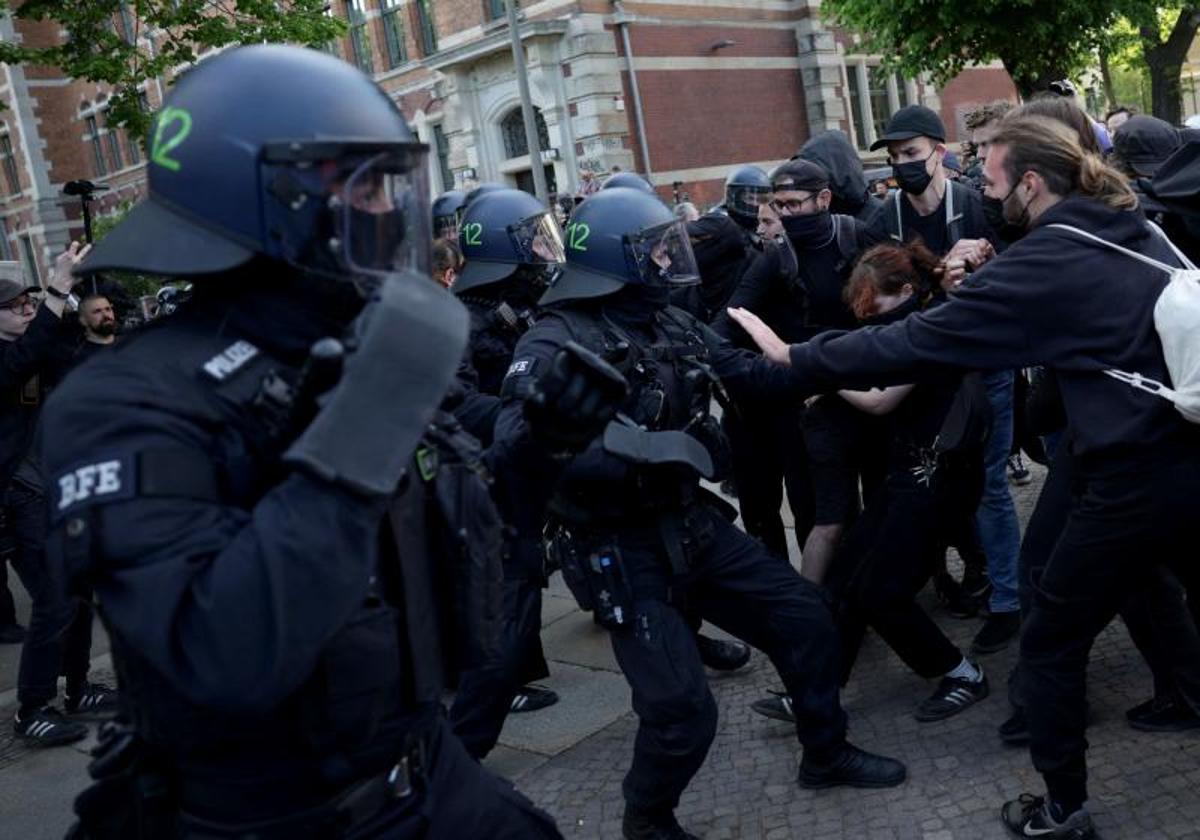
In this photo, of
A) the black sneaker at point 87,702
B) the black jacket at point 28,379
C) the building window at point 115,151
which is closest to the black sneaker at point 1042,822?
the black sneaker at point 87,702

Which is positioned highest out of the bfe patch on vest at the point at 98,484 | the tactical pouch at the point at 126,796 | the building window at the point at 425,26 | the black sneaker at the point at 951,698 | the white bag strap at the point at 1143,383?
the building window at the point at 425,26

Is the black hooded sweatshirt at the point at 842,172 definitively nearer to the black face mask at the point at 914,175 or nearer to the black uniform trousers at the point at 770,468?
the black face mask at the point at 914,175

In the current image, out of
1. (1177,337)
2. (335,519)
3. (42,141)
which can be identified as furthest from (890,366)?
(42,141)

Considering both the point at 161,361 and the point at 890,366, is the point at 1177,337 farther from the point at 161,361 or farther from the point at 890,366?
the point at 161,361

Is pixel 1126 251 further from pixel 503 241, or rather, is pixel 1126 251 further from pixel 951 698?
pixel 503 241

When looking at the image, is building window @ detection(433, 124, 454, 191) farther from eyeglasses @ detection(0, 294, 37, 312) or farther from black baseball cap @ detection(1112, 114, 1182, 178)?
black baseball cap @ detection(1112, 114, 1182, 178)

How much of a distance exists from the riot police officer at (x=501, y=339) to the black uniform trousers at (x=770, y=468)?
3.67ft

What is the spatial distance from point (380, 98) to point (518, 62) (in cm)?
1508

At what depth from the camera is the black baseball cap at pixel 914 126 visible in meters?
5.04

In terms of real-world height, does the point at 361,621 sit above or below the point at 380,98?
below

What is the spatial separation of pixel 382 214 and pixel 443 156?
22.7m

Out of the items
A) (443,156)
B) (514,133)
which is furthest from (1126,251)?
(443,156)

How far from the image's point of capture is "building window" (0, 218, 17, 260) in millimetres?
36719

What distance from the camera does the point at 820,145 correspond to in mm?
6004
